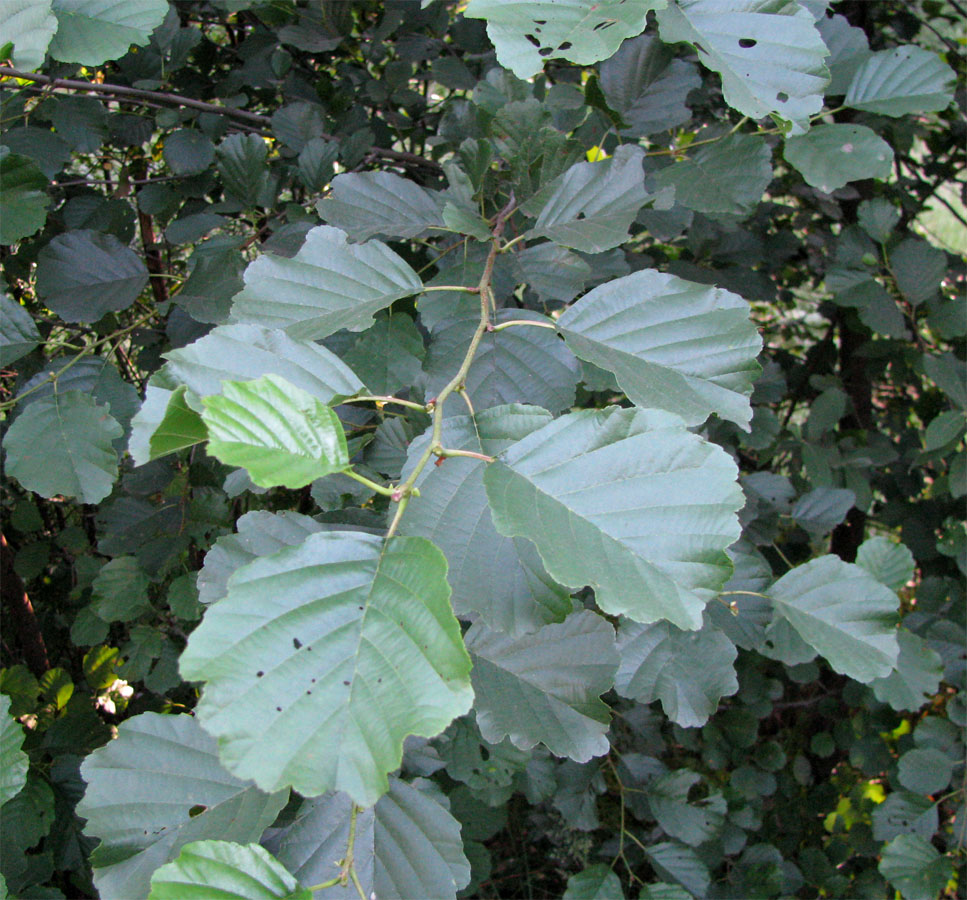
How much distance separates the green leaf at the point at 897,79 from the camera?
3.61ft

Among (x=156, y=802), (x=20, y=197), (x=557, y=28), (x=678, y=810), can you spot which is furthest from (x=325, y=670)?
(x=678, y=810)

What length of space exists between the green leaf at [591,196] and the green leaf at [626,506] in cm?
35

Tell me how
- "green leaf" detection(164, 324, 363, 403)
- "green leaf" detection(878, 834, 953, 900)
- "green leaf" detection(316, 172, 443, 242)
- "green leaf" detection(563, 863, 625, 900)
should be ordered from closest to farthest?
→ "green leaf" detection(164, 324, 363, 403) → "green leaf" detection(316, 172, 443, 242) → "green leaf" detection(563, 863, 625, 900) → "green leaf" detection(878, 834, 953, 900)

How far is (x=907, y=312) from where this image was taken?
200 cm

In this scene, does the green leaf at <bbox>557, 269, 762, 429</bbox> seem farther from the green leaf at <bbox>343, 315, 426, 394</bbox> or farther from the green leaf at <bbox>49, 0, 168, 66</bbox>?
the green leaf at <bbox>49, 0, 168, 66</bbox>

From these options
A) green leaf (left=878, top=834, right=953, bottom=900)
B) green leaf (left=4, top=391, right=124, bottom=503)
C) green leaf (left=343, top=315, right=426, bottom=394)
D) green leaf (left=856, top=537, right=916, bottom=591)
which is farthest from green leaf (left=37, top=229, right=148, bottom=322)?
green leaf (left=878, top=834, right=953, bottom=900)

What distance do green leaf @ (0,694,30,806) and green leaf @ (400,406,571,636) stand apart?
1.65 feet

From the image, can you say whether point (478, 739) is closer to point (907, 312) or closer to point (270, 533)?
point (270, 533)

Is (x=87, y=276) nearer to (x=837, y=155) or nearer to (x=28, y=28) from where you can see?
(x=28, y=28)

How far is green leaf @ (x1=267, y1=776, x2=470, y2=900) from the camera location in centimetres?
65

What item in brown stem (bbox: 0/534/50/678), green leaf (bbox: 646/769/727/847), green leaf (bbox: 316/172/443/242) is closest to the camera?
green leaf (bbox: 316/172/443/242)

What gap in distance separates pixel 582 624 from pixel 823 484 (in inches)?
40.6

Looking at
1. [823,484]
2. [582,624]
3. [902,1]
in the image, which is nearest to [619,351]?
[582,624]

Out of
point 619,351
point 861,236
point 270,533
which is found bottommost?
point 861,236
